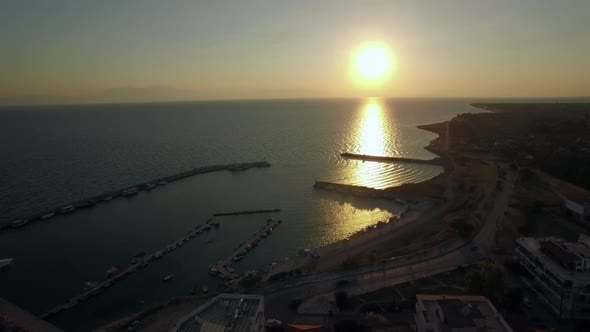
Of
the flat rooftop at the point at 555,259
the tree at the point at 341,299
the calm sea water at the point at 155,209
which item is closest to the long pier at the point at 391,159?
the calm sea water at the point at 155,209

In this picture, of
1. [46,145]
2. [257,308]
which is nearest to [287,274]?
[257,308]

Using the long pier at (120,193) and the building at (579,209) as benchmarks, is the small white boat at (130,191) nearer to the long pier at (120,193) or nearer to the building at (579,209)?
the long pier at (120,193)

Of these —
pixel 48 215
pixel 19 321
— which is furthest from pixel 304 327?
pixel 48 215

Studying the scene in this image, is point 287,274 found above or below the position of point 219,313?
below

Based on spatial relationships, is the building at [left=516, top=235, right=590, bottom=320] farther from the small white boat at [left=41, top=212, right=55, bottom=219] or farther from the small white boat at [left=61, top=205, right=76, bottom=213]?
the small white boat at [left=41, top=212, right=55, bottom=219]

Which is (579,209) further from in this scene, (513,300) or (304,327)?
(304,327)

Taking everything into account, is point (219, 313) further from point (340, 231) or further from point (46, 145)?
point (46, 145)

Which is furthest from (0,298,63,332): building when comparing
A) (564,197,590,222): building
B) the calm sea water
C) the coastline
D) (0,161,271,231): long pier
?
(564,197,590,222): building
